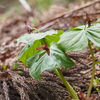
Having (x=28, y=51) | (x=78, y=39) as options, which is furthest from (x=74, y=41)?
(x=28, y=51)

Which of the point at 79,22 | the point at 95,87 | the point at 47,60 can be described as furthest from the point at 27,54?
the point at 79,22

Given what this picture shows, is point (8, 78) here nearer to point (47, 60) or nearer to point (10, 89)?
point (10, 89)

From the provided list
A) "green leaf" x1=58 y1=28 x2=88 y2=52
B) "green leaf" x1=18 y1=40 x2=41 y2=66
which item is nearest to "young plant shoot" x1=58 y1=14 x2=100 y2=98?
"green leaf" x1=58 y1=28 x2=88 y2=52

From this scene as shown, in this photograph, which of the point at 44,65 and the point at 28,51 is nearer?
the point at 44,65

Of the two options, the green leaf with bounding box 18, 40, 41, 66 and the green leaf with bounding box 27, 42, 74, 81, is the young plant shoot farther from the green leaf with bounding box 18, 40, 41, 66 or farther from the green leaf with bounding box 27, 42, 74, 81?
the green leaf with bounding box 18, 40, 41, 66

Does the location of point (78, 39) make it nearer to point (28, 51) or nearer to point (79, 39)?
point (79, 39)

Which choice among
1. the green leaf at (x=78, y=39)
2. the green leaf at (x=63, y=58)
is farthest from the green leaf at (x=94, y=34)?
the green leaf at (x=63, y=58)

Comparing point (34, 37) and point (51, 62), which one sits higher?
point (34, 37)

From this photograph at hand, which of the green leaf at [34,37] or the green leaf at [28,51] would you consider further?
the green leaf at [28,51]

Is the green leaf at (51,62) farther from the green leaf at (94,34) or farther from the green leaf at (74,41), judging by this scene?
the green leaf at (94,34)
